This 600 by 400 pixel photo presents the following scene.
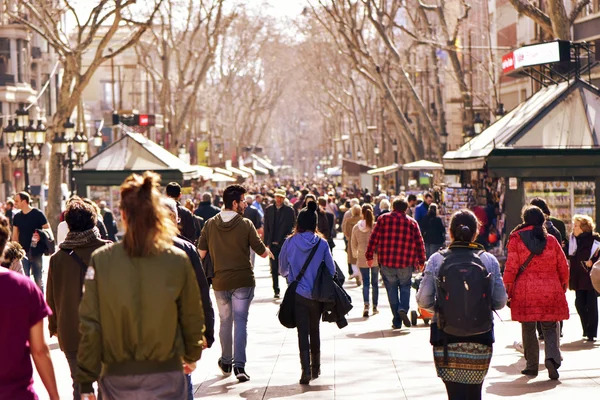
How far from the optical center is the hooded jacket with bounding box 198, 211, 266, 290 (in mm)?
10719

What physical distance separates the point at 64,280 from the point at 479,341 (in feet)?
8.23

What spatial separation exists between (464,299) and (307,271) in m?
3.42

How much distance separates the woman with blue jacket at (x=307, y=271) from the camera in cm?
1069

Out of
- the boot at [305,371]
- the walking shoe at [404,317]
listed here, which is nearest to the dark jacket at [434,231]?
the walking shoe at [404,317]

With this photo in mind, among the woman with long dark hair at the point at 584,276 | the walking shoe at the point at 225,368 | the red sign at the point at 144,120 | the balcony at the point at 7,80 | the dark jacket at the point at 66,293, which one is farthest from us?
the balcony at the point at 7,80

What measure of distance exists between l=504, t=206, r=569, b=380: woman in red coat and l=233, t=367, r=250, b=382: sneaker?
228cm

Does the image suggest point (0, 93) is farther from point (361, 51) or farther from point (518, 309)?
point (518, 309)

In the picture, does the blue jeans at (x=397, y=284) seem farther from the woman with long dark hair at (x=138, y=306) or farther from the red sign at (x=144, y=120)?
the red sign at (x=144, y=120)

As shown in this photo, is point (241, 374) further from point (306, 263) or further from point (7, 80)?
point (7, 80)

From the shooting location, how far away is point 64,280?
7648 mm

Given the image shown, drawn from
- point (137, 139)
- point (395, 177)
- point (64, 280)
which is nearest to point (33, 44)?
point (395, 177)

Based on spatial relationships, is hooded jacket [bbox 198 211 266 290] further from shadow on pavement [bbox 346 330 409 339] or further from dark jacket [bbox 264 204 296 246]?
dark jacket [bbox 264 204 296 246]

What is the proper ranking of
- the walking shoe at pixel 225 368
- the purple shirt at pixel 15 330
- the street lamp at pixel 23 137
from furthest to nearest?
the street lamp at pixel 23 137 < the walking shoe at pixel 225 368 < the purple shirt at pixel 15 330

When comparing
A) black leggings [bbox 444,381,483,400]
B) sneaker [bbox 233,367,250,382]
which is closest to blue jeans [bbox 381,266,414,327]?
sneaker [bbox 233,367,250,382]
